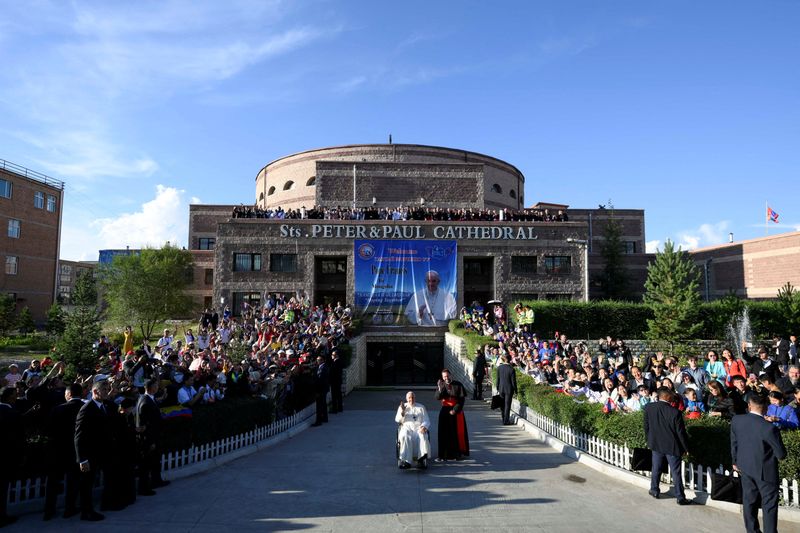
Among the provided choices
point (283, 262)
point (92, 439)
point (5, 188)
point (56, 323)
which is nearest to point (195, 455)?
point (92, 439)

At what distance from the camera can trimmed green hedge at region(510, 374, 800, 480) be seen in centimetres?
727

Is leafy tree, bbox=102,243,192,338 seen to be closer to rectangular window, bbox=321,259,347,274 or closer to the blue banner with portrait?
rectangular window, bbox=321,259,347,274

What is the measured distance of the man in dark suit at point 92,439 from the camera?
6.71 meters

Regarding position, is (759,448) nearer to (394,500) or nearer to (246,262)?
(394,500)

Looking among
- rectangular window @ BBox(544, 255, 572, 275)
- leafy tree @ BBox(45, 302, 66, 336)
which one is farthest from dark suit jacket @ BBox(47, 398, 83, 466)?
rectangular window @ BBox(544, 255, 572, 275)

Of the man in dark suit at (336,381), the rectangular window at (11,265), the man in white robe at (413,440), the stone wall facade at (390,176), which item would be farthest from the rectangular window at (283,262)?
the rectangular window at (11,265)

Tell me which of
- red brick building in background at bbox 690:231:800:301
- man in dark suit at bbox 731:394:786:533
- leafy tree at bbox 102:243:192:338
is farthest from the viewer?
red brick building in background at bbox 690:231:800:301

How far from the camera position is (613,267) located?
160ft

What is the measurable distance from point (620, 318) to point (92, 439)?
92.1 feet

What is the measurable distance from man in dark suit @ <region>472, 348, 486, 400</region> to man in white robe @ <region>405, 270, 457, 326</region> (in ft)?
35.1

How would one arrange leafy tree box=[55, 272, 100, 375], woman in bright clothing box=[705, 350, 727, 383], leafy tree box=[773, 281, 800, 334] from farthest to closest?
leafy tree box=[773, 281, 800, 334] → leafy tree box=[55, 272, 100, 375] → woman in bright clothing box=[705, 350, 727, 383]

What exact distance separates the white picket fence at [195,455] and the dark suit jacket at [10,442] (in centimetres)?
49

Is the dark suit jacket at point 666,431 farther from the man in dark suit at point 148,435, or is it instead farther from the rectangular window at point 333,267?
the rectangular window at point 333,267

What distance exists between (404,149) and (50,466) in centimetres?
3922
